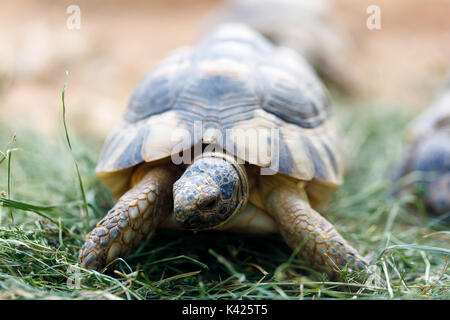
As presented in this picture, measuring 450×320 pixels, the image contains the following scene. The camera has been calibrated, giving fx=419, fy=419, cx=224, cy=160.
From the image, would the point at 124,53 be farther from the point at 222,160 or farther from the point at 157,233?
the point at 222,160

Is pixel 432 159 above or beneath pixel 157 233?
above

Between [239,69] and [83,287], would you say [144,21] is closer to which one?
[239,69]

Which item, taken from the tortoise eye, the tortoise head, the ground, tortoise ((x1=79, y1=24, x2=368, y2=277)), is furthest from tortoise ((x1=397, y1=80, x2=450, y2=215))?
the tortoise eye

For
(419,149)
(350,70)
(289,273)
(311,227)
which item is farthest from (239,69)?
(350,70)

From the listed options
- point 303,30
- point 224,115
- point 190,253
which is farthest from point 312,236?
point 303,30

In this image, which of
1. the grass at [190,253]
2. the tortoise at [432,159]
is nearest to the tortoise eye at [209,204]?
the grass at [190,253]
